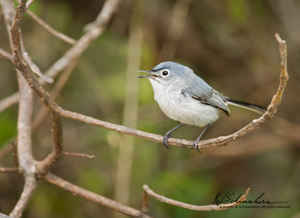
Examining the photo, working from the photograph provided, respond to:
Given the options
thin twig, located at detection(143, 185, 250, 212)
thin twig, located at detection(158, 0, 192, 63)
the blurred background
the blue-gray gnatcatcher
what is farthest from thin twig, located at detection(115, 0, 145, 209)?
thin twig, located at detection(143, 185, 250, 212)

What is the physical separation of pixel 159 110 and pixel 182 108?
181 cm

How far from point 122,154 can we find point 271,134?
2.20 m

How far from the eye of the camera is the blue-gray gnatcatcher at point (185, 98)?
2.77 m

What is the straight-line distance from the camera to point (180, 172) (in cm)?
446

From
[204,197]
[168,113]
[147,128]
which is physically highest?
[168,113]

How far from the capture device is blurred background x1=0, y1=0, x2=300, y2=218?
410cm

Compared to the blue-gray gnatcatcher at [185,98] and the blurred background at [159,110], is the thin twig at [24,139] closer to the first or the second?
the blue-gray gnatcatcher at [185,98]

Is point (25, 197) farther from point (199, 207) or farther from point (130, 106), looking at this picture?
point (130, 106)

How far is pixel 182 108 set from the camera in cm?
275

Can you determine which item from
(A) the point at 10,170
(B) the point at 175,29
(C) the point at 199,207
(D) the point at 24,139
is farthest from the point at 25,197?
(B) the point at 175,29

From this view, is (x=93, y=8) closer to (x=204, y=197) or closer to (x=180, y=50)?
(x=180, y=50)

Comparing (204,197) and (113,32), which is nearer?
(204,197)

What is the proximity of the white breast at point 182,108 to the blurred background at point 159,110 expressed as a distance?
1190 mm

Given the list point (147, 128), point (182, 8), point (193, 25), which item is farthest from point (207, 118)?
point (193, 25)
